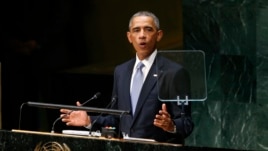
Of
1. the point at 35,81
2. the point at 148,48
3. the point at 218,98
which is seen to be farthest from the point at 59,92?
the point at 148,48

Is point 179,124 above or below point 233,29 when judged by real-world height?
below

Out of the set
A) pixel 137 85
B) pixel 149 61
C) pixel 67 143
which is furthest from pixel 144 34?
pixel 67 143

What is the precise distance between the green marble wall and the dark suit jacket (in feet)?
4.55

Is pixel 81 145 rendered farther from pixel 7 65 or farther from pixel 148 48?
pixel 7 65

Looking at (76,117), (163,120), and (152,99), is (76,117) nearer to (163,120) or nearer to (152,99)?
(152,99)

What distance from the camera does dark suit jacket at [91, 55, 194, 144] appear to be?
607 cm

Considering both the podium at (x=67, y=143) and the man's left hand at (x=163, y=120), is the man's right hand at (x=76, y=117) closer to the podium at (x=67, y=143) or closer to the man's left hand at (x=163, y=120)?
the podium at (x=67, y=143)

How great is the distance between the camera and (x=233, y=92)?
7.70m

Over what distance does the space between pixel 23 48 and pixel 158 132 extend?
2.39 metres

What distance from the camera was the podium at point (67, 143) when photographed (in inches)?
223

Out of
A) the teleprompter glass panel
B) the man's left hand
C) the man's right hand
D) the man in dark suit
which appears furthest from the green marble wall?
the man's left hand

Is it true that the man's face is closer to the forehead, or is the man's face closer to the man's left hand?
the forehead

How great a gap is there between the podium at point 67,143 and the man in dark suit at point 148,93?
252mm

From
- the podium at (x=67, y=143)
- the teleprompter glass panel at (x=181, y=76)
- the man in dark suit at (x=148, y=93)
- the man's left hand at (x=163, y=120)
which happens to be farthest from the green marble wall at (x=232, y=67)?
the podium at (x=67, y=143)
